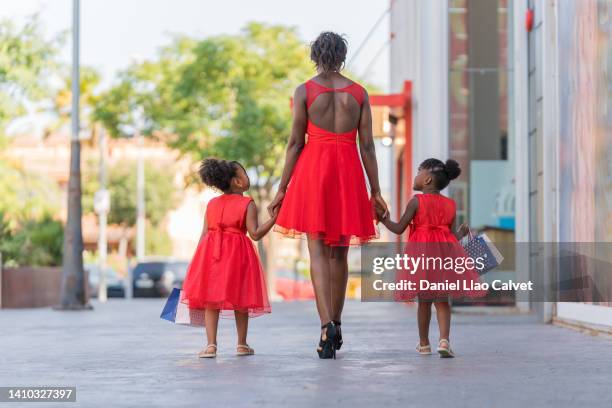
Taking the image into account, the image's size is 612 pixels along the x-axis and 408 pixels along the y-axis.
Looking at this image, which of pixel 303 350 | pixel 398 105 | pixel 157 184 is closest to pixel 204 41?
pixel 398 105

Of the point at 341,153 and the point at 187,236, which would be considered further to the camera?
the point at 187,236

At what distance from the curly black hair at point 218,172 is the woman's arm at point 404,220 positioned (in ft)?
3.34

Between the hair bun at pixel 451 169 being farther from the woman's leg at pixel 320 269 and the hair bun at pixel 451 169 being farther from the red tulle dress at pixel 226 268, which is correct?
the red tulle dress at pixel 226 268

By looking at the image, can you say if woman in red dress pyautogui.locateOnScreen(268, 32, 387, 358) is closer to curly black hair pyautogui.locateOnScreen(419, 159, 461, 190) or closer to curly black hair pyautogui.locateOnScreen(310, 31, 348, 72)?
curly black hair pyautogui.locateOnScreen(310, 31, 348, 72)

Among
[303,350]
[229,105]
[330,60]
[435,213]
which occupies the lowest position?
[303,350]

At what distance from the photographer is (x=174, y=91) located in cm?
4003

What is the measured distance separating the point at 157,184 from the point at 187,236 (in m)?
12.9

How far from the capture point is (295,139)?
836 cm

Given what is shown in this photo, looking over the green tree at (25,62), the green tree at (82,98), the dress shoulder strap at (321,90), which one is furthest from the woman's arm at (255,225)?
the green tree at (82,98)

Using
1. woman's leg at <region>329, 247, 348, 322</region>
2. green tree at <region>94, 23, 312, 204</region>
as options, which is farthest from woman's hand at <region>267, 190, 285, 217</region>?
green tree at <region>94, 23, 312, 204</region>

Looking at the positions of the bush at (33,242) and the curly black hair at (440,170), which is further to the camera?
the bush at (33,242)

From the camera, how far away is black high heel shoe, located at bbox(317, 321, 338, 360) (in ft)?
26.2

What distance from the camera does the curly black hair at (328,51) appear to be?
8.43 m

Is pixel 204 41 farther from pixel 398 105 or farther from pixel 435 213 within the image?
pixel 435 213
